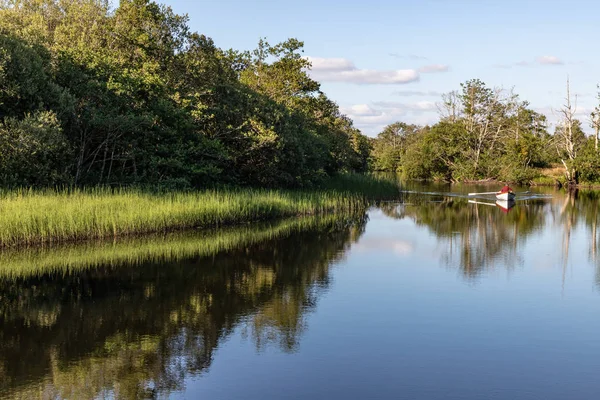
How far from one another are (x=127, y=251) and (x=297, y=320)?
7.69 meters

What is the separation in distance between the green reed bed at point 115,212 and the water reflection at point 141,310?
0.92 m

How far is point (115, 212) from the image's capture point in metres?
18.5

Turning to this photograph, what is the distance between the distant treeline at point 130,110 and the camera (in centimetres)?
1903

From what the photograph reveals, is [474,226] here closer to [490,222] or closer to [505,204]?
[490,222]

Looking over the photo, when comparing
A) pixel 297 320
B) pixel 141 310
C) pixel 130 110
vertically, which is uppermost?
pixel 130 110

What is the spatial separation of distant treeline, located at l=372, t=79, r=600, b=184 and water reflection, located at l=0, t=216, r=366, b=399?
1840 inches

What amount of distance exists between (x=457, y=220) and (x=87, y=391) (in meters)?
22.8

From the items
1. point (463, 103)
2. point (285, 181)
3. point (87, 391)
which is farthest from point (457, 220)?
point (463, 103)

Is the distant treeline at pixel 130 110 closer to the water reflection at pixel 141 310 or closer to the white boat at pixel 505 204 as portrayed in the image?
the water reflection at pixel 141 310

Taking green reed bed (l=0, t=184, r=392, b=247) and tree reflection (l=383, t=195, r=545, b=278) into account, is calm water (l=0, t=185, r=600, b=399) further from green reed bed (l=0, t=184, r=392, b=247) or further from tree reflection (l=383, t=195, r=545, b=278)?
green reed bed (l=0, t=184, r=392, b=247)

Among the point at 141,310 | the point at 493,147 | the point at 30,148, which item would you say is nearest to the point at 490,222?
the point at 30,148

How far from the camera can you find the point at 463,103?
6925 cm

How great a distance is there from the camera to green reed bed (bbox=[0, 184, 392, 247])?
1622cm

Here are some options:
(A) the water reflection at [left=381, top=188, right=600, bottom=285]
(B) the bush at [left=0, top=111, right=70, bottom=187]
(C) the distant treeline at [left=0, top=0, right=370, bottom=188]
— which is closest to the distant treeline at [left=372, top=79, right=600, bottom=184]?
(A) the water reflection at [left=381, top=188, right=600, bottom=285]
